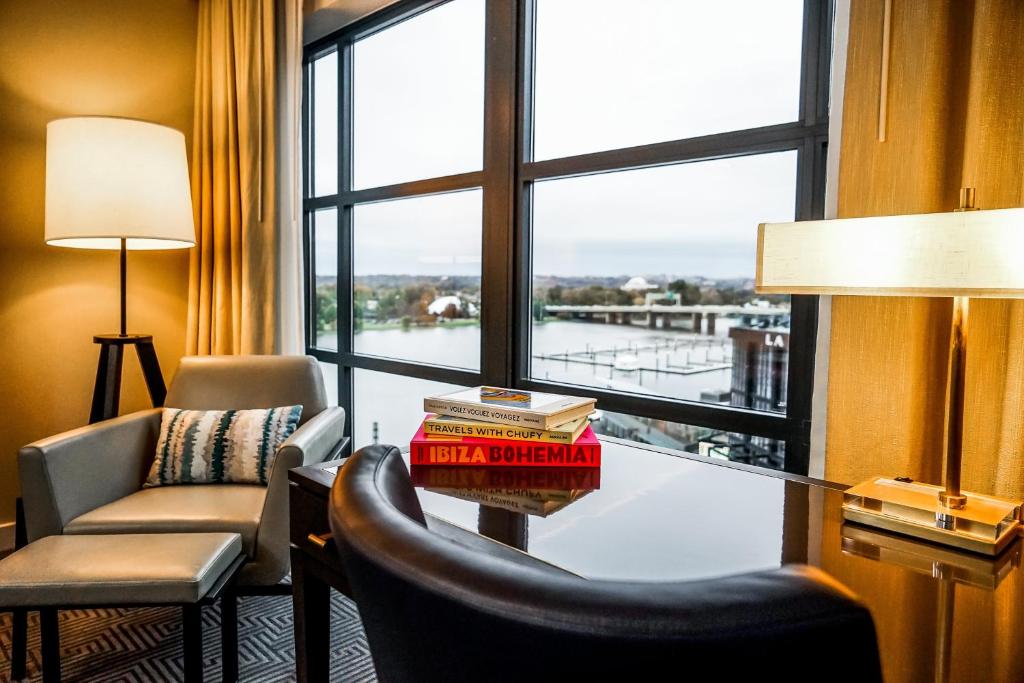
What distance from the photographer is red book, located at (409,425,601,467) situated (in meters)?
1.16

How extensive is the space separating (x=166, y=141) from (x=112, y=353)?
0.81m

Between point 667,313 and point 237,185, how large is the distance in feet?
6.64

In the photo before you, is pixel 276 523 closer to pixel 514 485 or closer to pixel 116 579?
pixel 116 579

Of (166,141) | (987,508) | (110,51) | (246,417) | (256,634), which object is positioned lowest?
(256,634)

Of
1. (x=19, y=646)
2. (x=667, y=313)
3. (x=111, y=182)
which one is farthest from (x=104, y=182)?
(x=667, y=313)

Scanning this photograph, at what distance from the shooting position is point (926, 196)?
116cm

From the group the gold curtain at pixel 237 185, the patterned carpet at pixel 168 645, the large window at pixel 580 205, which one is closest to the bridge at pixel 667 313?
the large window at pixel 580 205

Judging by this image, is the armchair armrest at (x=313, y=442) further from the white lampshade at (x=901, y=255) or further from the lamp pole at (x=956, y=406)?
the lamp pole at (x=956, y=406)

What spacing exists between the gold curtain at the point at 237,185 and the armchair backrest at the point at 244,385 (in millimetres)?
428

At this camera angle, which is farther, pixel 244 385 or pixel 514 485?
pixel 244 385

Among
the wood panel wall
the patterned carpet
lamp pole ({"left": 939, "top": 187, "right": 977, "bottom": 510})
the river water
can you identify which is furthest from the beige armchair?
lamp pole ({"left": 939, "top": 187, "right": 977, "bottom": 510})

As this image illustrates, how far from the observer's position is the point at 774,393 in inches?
64.6

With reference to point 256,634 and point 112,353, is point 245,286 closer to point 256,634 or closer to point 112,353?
point 112,353

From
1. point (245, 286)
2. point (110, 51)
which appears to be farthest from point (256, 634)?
point (110, 51)
